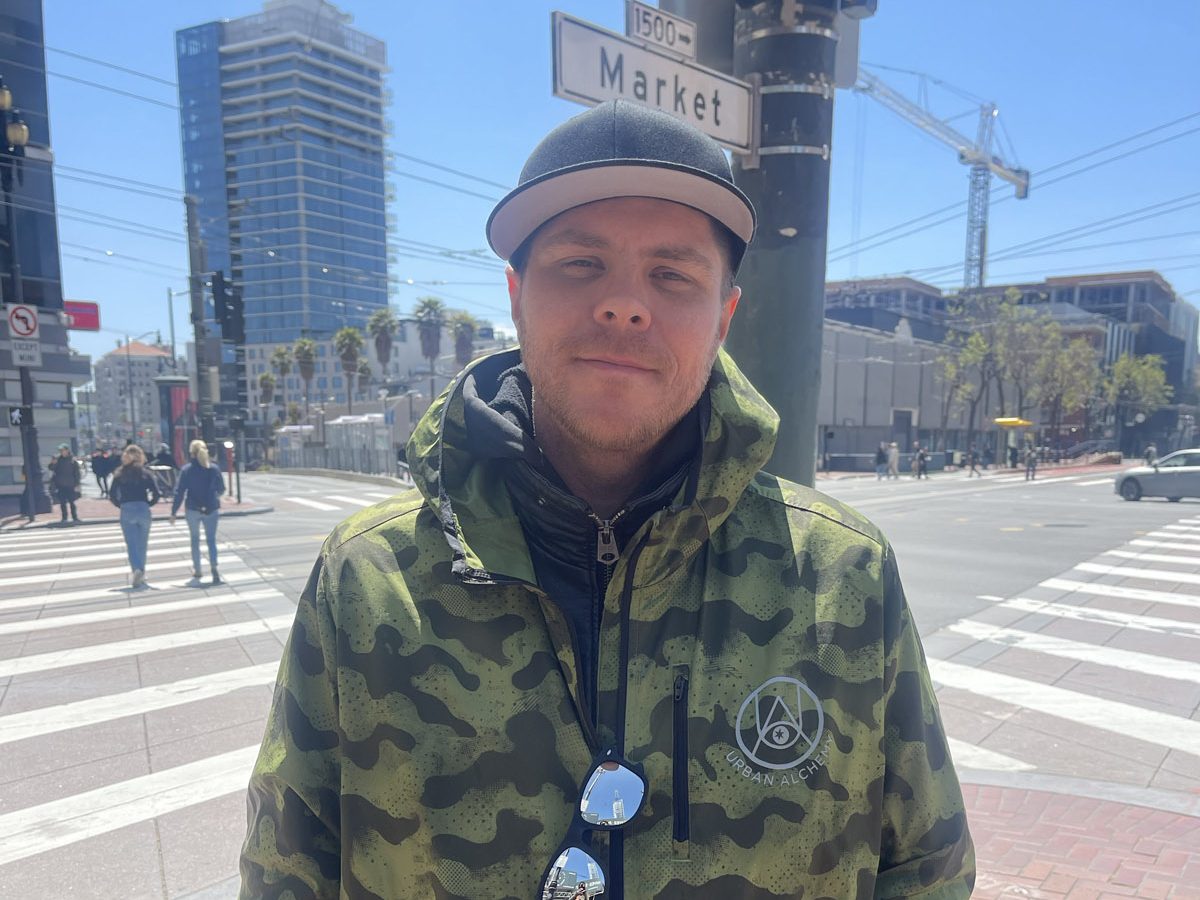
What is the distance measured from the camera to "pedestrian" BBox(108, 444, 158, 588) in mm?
8992

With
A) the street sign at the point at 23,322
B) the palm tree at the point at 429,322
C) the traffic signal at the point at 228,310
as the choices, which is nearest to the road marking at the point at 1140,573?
the traffic signal at the point at 228,310

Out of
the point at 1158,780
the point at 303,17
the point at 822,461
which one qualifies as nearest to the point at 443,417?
the point at 1158,780

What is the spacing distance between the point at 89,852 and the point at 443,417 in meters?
3.63

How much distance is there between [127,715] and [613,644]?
550 cm

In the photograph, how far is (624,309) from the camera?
4.29 feet

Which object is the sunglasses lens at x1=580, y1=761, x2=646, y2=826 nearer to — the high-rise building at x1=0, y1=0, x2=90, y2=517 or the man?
the man

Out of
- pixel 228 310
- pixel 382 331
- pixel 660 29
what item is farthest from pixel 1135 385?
pixel 660 29

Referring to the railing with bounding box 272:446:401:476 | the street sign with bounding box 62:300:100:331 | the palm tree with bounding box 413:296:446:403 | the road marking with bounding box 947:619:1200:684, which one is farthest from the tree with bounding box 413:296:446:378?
the road marking with bounding box 947:619:1200:684

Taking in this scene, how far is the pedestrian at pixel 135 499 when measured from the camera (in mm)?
8992

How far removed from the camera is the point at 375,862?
1.25m

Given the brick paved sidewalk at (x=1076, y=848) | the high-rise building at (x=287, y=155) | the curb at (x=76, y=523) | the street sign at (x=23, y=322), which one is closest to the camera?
the brick paved sidewalk at (x=1076, y=848)

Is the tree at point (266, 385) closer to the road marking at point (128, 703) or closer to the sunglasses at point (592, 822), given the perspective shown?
the road marking at point (128, 703)

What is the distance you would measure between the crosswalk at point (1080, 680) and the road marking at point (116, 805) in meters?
4.41

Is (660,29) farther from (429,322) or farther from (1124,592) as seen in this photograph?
(429,322)
